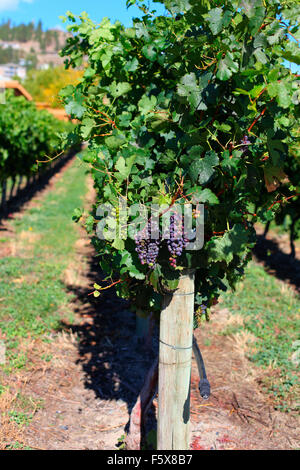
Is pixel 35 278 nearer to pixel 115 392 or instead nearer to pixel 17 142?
pixel 115 392

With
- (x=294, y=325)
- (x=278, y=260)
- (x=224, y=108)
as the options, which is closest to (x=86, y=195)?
(x=278, y=260)

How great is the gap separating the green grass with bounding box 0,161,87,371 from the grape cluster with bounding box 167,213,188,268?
0.92m

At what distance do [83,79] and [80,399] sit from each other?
2.85 meters

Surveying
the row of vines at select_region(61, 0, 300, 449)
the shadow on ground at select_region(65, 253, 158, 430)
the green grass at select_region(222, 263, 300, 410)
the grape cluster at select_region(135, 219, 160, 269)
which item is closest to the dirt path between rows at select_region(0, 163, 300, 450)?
the shadow on ground at select_region(65, 253, 158, 430)

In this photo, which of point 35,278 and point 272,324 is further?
point 35,278

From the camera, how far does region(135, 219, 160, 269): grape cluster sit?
1.79 m

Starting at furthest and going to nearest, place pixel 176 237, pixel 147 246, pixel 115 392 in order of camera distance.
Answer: pixel 115 392 < pixel 147 246 < pixel 176 237

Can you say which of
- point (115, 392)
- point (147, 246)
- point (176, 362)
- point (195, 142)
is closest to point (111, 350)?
point (115, 392)

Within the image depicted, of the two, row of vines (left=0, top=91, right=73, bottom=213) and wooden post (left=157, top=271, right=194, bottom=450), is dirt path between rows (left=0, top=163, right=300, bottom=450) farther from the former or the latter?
row of vines (left=0, top=91, right=73, bottom=213)

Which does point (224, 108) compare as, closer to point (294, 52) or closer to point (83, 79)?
point (294, 52)

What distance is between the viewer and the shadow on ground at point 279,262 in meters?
7.83

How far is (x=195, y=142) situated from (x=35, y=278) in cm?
520

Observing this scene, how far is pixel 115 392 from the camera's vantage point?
154 inches

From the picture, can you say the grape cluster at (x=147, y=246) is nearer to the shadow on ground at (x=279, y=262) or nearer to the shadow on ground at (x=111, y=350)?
the shadow on ground at (x=111, y=350)
